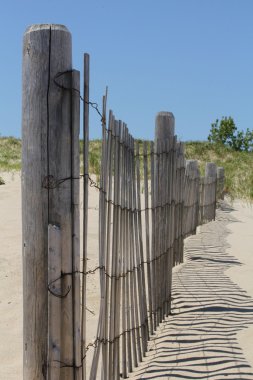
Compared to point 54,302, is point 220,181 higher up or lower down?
higher up

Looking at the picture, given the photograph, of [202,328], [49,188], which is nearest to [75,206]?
[49,188]

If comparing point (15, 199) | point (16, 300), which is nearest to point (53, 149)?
point (16, 300)

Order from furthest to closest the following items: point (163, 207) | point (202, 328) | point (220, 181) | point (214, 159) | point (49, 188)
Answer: point (214, 159), point (220, 181), point (163, 207), point (202, 328), point (49, 188)

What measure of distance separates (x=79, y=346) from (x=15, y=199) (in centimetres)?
796

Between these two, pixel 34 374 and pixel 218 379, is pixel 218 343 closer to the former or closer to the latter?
pixel 218 379

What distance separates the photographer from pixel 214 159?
20.4m

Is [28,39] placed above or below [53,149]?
above

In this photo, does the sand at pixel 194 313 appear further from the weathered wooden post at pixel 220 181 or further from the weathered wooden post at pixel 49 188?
the weathered wooden post at pixel 220 181

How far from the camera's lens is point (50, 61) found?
2502mm

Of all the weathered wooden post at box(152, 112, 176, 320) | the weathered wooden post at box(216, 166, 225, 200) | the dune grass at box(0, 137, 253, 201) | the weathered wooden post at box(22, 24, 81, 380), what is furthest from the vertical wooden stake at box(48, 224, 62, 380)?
the weathered wooden post at box(216, 166, 225, 200)

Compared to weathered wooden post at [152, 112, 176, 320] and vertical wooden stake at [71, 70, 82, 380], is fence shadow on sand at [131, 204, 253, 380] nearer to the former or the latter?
weathered wooden post at [152, 112, 176, 320]

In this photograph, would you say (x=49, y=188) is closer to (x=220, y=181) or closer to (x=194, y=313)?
(x=194, y=313)

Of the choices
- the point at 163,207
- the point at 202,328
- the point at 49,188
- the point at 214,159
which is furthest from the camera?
the point at 214,159

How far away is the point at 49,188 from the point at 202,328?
91.5 inches
